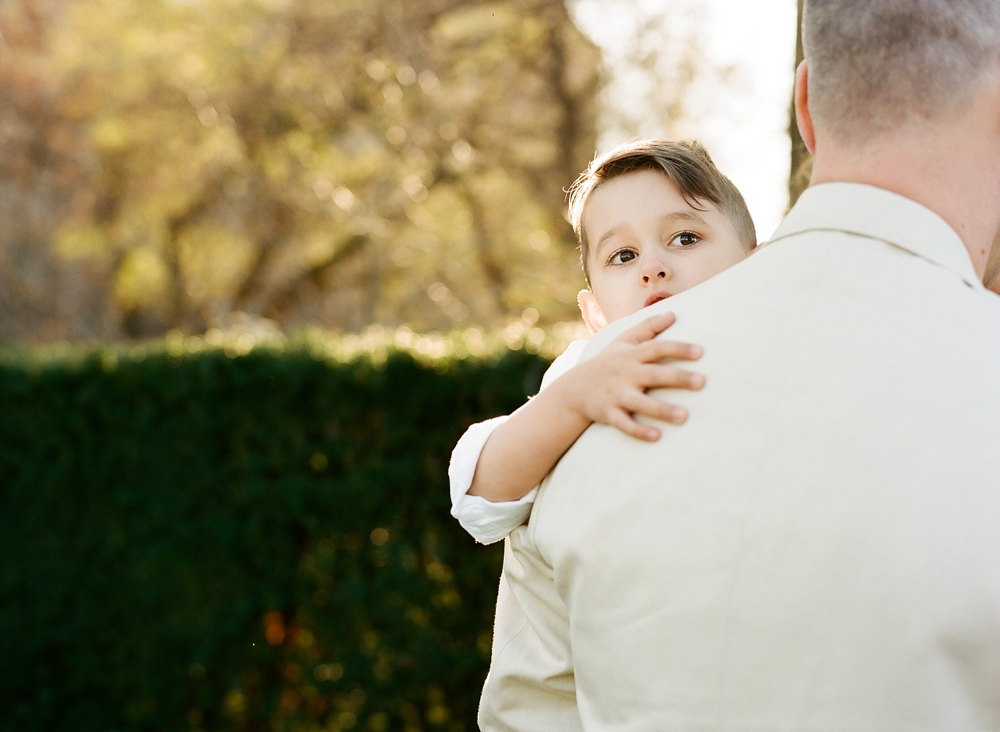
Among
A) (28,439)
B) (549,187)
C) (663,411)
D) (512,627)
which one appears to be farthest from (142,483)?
(549,187)

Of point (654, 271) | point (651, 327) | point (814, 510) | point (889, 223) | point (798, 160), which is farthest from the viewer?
Result: point (798, 160)

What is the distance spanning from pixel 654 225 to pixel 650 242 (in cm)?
4

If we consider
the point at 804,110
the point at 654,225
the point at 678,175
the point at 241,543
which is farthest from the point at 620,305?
the point at 241,543

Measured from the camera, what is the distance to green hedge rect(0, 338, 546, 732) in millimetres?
4441

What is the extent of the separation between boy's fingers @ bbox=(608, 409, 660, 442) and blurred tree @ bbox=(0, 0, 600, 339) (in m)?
11.1

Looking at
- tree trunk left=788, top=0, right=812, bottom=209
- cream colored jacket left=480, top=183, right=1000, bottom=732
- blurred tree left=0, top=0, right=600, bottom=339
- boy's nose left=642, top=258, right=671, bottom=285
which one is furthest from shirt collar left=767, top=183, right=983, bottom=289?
blurred tree left=0, top=0, right=600, bottom=339

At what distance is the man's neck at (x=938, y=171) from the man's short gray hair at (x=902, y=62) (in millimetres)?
33

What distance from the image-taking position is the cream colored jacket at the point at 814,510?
1193 millimetres

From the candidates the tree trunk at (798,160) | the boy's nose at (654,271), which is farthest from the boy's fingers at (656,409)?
the tree trunk at (798,160)

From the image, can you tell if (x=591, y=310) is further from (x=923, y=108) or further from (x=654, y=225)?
(x=923, y=108)

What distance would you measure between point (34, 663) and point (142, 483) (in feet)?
4.11

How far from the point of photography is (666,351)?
4.78 ft

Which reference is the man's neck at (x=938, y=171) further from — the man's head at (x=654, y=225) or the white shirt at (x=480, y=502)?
the man's head at (x=654, y=225)

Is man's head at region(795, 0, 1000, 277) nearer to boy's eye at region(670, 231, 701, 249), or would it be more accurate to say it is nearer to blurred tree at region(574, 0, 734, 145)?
boy's eye at region(670, 231, 701, 249)
